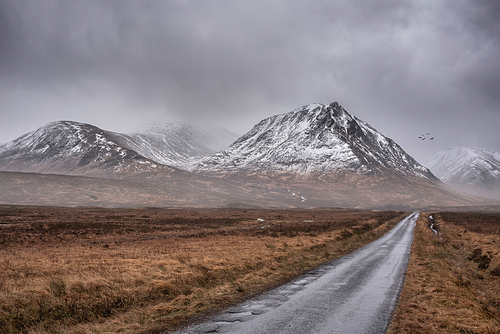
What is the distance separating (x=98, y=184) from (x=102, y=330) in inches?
7437

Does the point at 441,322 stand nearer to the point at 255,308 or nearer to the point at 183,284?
the point at 255,308

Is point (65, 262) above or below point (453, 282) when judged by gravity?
below

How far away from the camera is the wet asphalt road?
8148mm

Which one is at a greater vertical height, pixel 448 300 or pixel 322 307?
pixel 448 300

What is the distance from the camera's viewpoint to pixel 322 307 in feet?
32.7

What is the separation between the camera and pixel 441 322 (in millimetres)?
8648

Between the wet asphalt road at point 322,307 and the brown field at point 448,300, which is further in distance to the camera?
the brown field at point 448,300

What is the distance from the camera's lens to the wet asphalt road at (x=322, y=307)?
26.7 ft

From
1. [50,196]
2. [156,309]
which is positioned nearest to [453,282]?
[156,309]

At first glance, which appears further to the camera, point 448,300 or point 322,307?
point 448,300

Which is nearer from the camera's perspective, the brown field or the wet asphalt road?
the wet asphalt road

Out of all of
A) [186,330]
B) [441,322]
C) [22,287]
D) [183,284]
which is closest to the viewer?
[186,330]

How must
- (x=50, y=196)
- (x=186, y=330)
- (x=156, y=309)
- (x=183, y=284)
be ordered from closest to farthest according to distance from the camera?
(x=186, y=330) → (x=156, y=309) → (x=183, y=284) → (x=50, y=196)

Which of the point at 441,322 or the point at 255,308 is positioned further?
the point at 255,308
